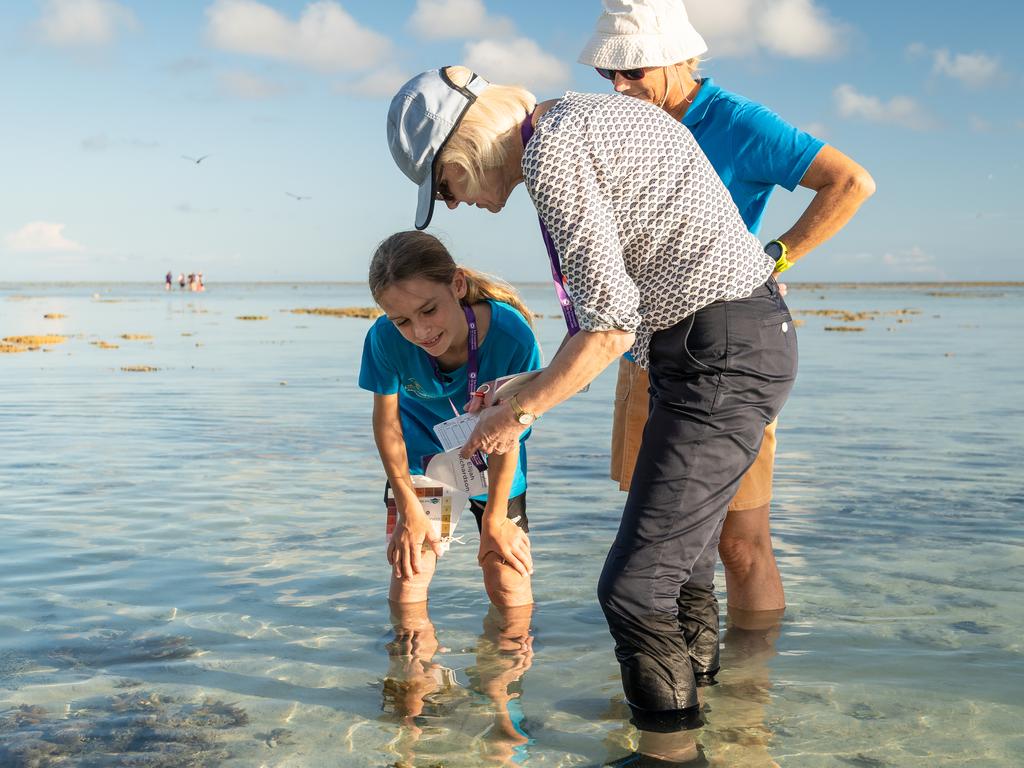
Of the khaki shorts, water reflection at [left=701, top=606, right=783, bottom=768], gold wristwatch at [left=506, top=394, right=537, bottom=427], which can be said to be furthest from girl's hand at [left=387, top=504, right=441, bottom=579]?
gold wristwatch at [left=506, top=394, right=537, bottom=427]

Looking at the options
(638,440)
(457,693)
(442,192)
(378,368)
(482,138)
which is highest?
(482,138)

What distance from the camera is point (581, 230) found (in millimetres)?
2566

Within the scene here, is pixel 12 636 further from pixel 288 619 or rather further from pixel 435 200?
Result: pixel 435 200

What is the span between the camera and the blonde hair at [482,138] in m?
2.87

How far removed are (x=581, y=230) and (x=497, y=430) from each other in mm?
628

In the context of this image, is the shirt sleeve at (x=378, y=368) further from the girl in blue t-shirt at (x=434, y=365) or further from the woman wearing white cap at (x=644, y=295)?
the woman wearing white cap at (x=644, y=295)

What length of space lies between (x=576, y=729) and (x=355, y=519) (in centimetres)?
367

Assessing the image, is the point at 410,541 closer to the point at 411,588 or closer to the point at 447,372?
the point at 411,588

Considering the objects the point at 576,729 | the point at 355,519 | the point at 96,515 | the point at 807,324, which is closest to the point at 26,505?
the point at 96,515

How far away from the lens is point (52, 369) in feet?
57.6

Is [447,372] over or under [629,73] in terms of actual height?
under

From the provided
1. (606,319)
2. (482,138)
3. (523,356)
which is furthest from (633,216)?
(523,356)

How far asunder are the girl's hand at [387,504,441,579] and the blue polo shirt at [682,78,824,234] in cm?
188

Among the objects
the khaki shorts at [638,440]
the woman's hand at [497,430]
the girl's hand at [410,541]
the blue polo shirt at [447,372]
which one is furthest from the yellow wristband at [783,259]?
the girl's hand at [410,541]
